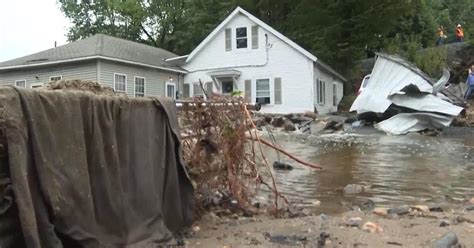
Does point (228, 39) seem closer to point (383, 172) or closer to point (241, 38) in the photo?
point (241, 38)

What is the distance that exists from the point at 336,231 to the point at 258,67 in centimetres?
2390

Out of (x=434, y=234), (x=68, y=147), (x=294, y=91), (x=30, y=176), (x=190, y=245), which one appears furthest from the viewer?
(x=294, y=91)

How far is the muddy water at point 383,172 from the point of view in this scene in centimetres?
829

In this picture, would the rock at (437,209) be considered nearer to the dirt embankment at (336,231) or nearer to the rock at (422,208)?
the rock at (422,208)

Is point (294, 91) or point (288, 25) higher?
point (288, 25)

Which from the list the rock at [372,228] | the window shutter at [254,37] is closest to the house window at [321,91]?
the window shutter at [254,37]

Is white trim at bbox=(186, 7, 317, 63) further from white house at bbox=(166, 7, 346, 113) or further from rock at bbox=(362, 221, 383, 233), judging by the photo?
rock at bbox=(362, 221, 383, 233)

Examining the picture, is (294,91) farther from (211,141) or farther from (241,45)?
(211,141)

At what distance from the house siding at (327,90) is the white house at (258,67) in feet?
0.18

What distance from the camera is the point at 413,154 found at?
1449 centimetres

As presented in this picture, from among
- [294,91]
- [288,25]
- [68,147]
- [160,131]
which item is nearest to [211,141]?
[160,131]

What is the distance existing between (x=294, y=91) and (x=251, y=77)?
2609 millimetres

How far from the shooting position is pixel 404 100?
76.4 feet

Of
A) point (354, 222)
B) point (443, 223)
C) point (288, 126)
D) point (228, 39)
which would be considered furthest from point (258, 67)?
point (443, 223)
